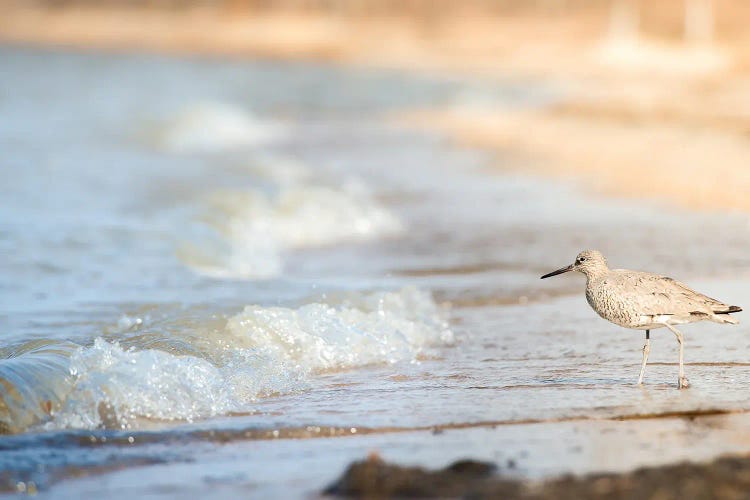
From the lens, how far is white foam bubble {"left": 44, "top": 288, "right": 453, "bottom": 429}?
6.20 m

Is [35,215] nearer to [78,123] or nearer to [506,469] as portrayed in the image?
[506,469]

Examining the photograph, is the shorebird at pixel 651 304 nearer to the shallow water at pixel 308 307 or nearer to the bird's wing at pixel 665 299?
the bird's wing at pixel 665 299

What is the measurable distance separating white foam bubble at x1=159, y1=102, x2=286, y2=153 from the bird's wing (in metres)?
21.3

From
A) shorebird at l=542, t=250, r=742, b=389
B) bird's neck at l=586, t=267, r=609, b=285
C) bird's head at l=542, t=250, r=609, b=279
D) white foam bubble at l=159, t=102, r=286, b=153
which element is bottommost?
shorebird at l=542, t=250, r=742, b=389

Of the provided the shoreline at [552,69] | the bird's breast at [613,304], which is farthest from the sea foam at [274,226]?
the bird's breast at [613,304]

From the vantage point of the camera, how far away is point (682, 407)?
6047mm

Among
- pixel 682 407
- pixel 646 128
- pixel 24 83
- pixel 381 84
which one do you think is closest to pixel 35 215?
pixel 682 407

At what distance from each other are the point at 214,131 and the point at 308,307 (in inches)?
995

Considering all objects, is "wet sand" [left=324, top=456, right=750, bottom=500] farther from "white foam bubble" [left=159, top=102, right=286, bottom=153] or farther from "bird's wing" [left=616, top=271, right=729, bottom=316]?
"white foam bubble" [left=159, top=102, right=286, bottom=153]

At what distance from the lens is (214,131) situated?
3309 centimetres

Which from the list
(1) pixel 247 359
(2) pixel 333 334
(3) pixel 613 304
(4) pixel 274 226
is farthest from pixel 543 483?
(4) pixel 274 226

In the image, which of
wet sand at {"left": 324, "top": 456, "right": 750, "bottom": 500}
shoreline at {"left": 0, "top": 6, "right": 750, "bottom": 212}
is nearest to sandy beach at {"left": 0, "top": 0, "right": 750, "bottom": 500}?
wet sand at {"left": 324, "top": 456, "right": 750, "bottom": 500}

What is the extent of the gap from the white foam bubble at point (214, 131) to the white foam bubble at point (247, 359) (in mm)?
19266

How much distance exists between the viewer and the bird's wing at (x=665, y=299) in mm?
6508
